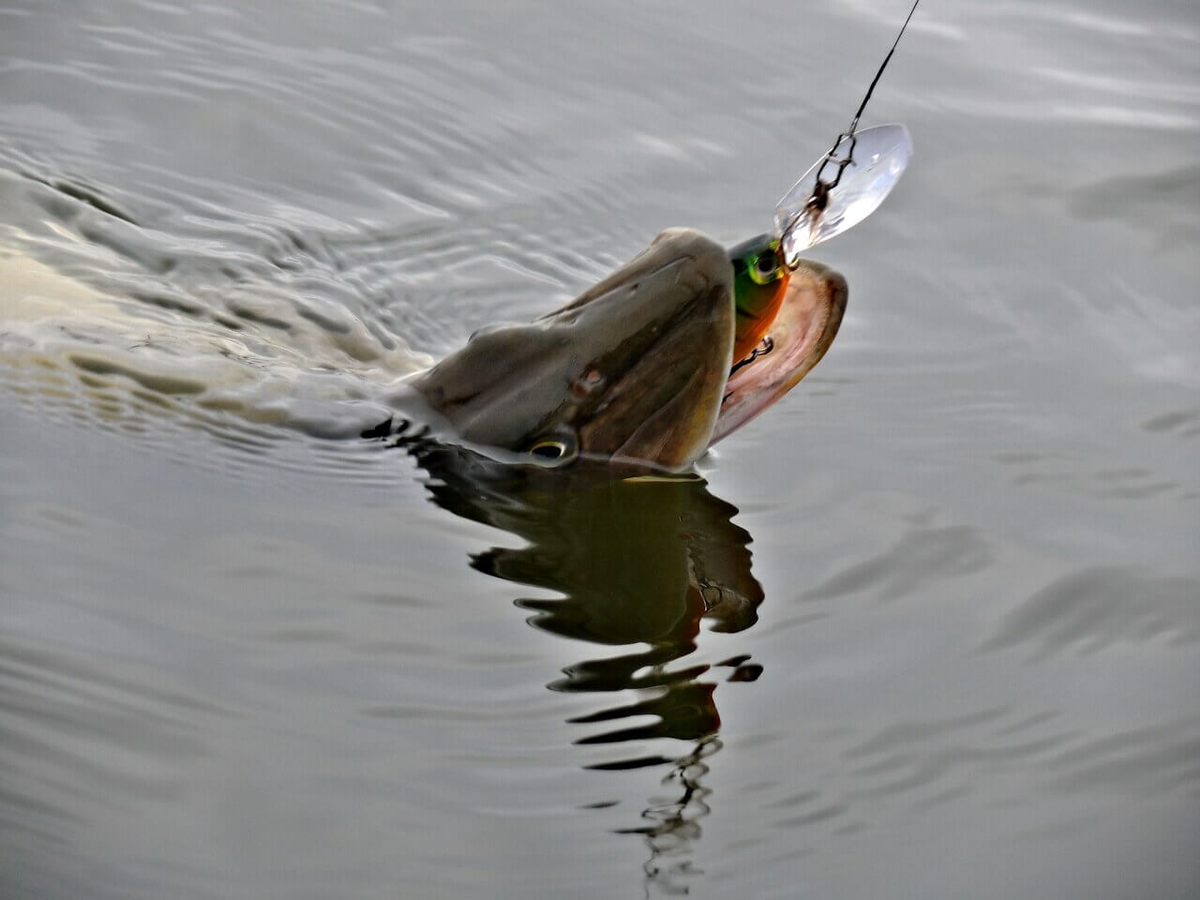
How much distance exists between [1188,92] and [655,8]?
255 cm

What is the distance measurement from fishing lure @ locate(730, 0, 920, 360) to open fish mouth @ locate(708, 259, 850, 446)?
12 centimetres

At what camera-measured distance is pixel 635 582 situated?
4.02 meters

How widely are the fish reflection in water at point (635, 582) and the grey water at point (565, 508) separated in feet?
0.04

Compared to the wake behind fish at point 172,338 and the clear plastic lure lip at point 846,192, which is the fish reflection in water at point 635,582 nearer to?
the wake behind fish at point 172,338

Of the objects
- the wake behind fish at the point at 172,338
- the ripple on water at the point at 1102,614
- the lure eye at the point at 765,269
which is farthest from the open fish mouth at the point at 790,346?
the wake behind fish at the point at 172,338

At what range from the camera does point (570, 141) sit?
6.64 m

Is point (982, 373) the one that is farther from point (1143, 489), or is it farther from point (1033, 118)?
point (1033, 118)

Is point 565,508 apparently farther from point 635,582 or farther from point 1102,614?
point 1102,614

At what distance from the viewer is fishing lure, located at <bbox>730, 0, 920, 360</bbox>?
12.5 ft

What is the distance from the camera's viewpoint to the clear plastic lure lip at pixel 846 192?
3801 mm

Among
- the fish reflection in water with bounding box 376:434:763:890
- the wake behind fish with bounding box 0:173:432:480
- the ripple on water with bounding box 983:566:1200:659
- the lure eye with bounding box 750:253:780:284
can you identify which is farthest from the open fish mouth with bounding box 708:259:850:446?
the wake behind fish with bounding box 0:173:432:480

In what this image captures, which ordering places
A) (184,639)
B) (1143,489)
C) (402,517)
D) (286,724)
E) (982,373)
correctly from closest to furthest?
1. (286,724)
2. (184,639)
3. (402,517)
4. (1143,489)
5. (982,373)

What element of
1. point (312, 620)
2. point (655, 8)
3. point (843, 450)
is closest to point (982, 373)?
point (843, 450)

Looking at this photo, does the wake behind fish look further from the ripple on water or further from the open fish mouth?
the ripple on water
